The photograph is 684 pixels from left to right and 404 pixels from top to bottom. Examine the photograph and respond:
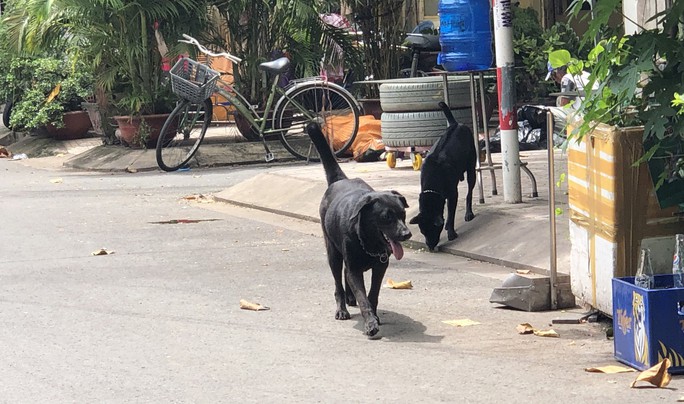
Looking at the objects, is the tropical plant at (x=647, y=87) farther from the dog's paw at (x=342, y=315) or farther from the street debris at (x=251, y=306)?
the street debris at (x=251, y=306)

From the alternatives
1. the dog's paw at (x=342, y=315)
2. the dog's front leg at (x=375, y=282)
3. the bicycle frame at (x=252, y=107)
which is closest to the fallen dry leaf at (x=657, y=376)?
the dog's front leg at (x=375, y=282)

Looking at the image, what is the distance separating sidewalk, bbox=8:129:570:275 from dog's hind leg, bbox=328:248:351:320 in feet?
5.16

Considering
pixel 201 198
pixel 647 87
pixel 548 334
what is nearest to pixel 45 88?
pixel 201 198

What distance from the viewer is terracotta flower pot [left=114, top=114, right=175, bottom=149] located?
15.8 m

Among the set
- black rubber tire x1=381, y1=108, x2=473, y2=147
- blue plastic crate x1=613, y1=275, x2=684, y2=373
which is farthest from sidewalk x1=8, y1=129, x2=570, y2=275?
blue plastic crate x1=613, y1=275, x2=684, y2=373

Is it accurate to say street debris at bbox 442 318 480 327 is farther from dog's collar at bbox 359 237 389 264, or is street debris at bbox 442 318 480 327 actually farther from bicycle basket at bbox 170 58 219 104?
bicycle basket at bbox 170 58 219 104

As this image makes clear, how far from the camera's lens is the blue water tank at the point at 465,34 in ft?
32.7

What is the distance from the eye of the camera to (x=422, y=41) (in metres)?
15.7

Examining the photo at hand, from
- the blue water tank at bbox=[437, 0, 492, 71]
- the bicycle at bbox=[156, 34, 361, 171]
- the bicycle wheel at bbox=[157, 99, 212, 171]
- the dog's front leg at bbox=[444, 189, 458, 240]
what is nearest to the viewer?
the dog's front leg at bbox=[444, 189, 458, 240]

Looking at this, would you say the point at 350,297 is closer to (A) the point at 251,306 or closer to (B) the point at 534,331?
(A) the point at 251,306

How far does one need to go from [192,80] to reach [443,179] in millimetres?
6375

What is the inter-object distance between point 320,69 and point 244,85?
1157 mm

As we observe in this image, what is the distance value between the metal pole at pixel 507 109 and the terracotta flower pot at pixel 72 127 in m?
10.8

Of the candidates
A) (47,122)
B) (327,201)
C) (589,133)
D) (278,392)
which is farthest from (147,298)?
(47,122)
